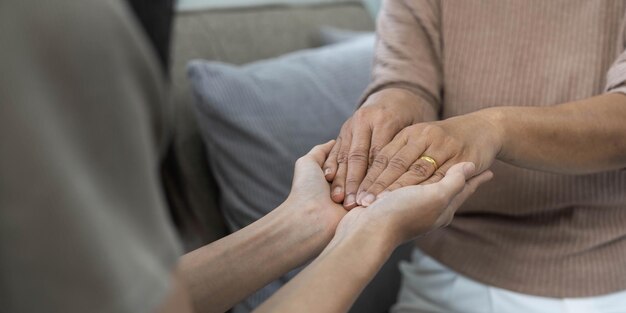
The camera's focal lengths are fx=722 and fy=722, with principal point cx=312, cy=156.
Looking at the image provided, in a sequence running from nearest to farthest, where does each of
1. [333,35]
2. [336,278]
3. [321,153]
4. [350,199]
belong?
[336,278], [350,199], [321,153], [333,35]

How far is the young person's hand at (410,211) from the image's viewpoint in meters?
0.76

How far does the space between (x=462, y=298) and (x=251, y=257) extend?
41 cm

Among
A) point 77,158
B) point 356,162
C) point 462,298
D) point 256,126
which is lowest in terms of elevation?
point 462,298

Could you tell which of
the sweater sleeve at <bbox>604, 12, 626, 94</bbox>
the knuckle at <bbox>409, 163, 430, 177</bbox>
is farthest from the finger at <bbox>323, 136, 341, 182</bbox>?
the sweater sleeve at <bbox>604, 12, 626, 94</bbox>

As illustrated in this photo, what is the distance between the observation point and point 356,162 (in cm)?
94

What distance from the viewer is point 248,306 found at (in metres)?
0.93

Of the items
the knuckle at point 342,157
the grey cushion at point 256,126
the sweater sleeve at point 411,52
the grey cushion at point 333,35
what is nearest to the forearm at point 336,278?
the knuckle at point 342,157

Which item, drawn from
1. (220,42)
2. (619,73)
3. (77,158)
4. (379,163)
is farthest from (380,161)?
(220,42)

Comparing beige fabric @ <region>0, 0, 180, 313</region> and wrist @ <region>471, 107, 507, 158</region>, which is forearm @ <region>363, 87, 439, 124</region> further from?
beige fabric @ <region>0, 0, 180, 313</region>

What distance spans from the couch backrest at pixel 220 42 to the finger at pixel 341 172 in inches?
11.0

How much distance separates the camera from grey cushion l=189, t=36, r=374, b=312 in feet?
A: 4.12

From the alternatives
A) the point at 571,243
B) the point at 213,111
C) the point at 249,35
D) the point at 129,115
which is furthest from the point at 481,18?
the point at 129,115

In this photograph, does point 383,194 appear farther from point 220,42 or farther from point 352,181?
point 220,42

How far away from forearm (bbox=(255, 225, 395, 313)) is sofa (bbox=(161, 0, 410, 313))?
0.39 metres
